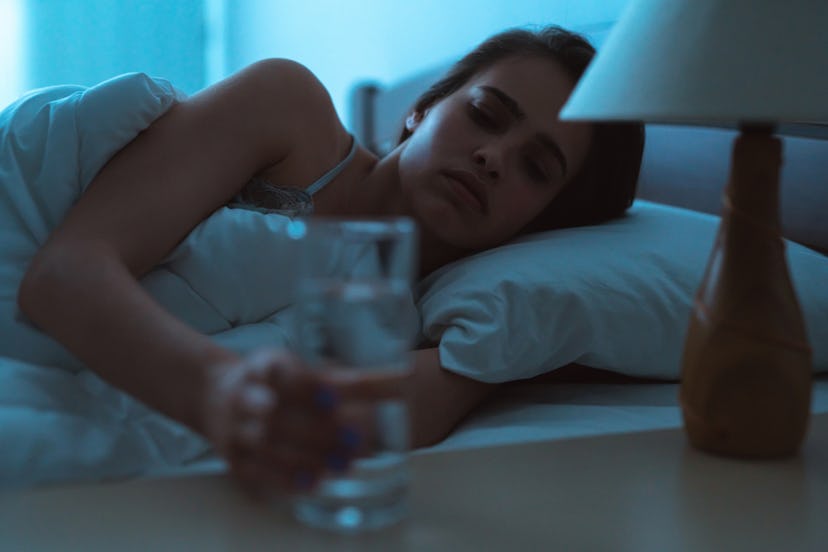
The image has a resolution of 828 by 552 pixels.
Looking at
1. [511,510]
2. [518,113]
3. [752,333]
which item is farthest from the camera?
[518,113]

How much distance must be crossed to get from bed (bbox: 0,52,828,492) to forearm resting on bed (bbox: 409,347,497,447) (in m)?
0.02

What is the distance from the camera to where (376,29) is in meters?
2.87

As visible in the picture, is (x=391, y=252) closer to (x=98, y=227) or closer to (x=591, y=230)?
(x=98, y=227)

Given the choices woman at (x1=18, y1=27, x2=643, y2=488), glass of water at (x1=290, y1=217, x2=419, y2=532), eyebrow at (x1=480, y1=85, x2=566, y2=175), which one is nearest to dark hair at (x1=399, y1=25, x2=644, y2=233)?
woman at (x1=18, y1=27, x2=643, y2=488)

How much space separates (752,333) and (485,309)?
34cm

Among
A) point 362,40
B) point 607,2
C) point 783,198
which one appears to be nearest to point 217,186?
point 783,198

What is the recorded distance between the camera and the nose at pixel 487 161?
3.82 feet

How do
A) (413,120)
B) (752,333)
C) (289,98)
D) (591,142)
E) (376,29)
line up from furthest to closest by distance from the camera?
(376,29) → (413,120) → (591,142) → (289,98) → (752,333)

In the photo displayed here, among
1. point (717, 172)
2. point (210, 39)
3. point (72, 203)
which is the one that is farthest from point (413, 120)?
point (210, 39)

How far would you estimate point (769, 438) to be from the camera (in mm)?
684

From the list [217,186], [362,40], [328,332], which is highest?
[328,332]

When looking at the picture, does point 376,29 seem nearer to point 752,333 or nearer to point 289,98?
point 289,98

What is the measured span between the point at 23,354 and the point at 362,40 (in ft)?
7.39

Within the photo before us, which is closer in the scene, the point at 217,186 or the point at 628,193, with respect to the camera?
the point at 217,186
